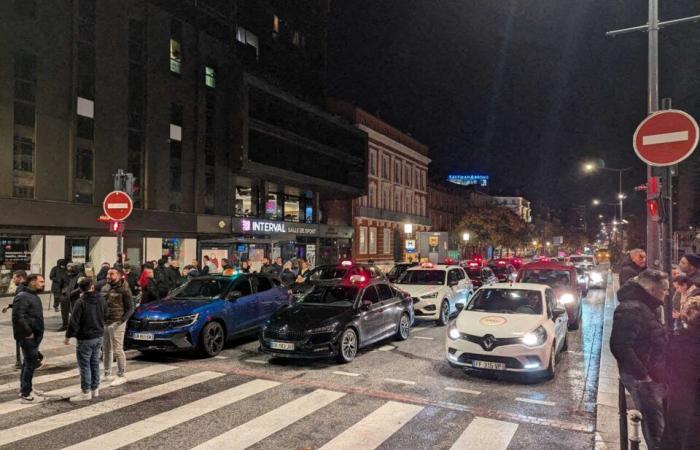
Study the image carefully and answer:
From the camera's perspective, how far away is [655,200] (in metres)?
6.22

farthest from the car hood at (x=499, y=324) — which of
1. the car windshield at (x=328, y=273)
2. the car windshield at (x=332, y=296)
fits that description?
the car windshield at (x=328, y=273)

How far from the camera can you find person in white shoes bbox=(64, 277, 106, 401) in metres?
7.09

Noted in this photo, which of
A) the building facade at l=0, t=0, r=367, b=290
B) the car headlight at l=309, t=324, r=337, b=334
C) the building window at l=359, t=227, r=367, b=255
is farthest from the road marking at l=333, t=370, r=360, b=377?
the building window at l=359, t=227, r=367, b=255

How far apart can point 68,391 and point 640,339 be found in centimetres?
782

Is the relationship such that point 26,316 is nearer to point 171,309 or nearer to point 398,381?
point 171,309

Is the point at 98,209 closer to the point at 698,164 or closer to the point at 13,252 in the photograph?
the point at 13,252

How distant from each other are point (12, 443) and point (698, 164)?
59685 mm

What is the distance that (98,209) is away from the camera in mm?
22031

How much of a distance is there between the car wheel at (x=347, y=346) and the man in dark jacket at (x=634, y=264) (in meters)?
5.08

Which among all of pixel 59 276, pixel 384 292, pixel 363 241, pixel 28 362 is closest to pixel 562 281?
pixel 384 292

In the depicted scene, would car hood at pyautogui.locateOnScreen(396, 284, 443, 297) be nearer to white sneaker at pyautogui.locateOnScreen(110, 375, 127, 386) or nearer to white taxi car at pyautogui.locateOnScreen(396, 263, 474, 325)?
white taxi car at pyautogui.locateOnScreen(396, 263, 474, 325)

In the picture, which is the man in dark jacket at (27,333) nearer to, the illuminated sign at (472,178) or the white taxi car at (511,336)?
the white taxi car at (511,336)

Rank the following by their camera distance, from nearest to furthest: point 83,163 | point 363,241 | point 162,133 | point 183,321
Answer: point 183,321, point 83,163, point 162,133, point 363,241

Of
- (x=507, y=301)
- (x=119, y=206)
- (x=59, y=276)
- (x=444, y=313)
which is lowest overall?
(x=444, y=313)
